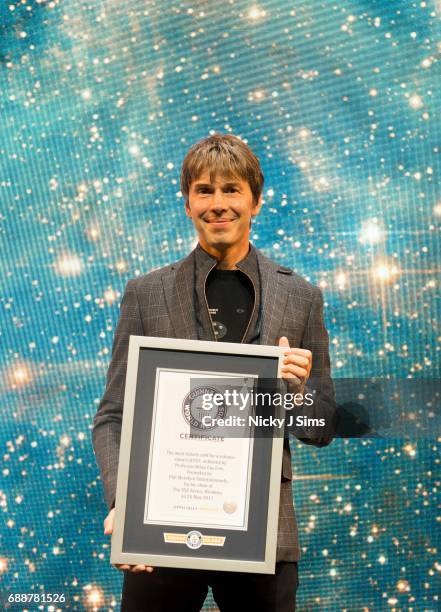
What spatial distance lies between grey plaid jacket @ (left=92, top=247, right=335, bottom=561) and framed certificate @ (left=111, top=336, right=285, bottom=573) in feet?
0.45

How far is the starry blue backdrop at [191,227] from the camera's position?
8.43 ft

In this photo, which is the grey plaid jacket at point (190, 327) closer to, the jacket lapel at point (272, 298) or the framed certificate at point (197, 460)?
the jacket lapel at point (272, 298)

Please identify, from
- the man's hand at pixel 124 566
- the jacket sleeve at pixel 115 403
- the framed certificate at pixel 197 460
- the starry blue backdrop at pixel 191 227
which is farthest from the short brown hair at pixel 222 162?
the starry blue backdrop at pixel 191 227

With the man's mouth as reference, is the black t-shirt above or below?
below

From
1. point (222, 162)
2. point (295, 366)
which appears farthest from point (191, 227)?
point (295, 366)

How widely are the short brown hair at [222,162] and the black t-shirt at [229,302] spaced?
0.20 meters

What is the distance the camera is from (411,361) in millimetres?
2568

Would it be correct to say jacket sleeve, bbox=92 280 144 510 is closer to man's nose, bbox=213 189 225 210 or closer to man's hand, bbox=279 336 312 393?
man's nose, bbox=213 189 225 210

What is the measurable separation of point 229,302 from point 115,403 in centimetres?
32

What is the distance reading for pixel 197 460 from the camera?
132 cm

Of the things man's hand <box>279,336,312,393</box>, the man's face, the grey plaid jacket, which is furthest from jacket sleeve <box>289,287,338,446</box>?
the man's face

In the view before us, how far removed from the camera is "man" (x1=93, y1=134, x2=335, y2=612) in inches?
56.5

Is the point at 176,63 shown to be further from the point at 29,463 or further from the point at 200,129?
the point at 29,463

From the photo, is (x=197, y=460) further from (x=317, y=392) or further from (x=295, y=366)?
(x=317, y=392)
